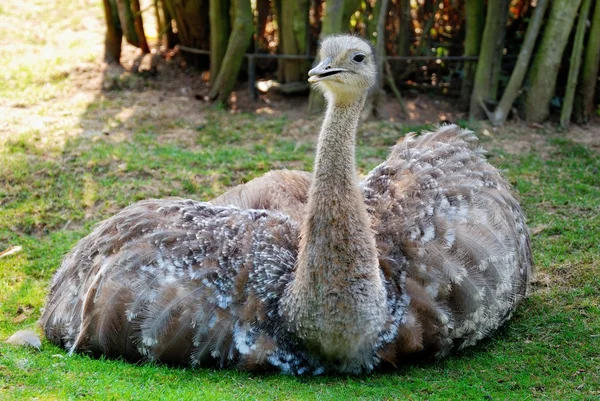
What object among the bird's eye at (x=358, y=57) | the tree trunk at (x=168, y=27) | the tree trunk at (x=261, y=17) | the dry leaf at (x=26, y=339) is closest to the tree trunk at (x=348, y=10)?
the tree trunk at (x=261, y=17)

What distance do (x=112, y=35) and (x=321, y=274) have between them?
8328 mm

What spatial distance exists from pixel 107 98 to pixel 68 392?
23.7 ft

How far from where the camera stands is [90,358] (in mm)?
5863

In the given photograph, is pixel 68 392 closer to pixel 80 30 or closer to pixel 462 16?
pixel 462 16

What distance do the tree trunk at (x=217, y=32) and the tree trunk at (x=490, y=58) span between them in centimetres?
336

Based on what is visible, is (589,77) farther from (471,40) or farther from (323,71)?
(323,71)

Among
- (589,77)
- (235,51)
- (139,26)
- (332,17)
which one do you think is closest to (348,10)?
(332,17)

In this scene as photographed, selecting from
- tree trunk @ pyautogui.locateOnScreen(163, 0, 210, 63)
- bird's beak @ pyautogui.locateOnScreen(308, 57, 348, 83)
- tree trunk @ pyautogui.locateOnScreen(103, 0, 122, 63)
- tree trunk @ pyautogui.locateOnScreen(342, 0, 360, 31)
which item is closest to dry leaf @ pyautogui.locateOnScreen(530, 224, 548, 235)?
bird's beak @ pyautogui.locateOnScreen(308, 57, 348, 83)

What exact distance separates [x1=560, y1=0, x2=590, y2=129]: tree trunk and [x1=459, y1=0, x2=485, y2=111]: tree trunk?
1.20 meters

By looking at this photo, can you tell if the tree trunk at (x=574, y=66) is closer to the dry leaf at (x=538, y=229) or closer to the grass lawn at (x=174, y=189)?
the grass lawn at (x=174, y=189)

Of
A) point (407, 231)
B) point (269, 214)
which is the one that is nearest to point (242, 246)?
point (269, 214)

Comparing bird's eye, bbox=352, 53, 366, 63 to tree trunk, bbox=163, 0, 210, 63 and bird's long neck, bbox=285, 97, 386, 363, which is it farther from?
tree trunk, bbox=163, 0, 210, 63

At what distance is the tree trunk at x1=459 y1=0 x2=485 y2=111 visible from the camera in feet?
36.0

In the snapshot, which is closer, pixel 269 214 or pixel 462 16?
pixel 269 214
